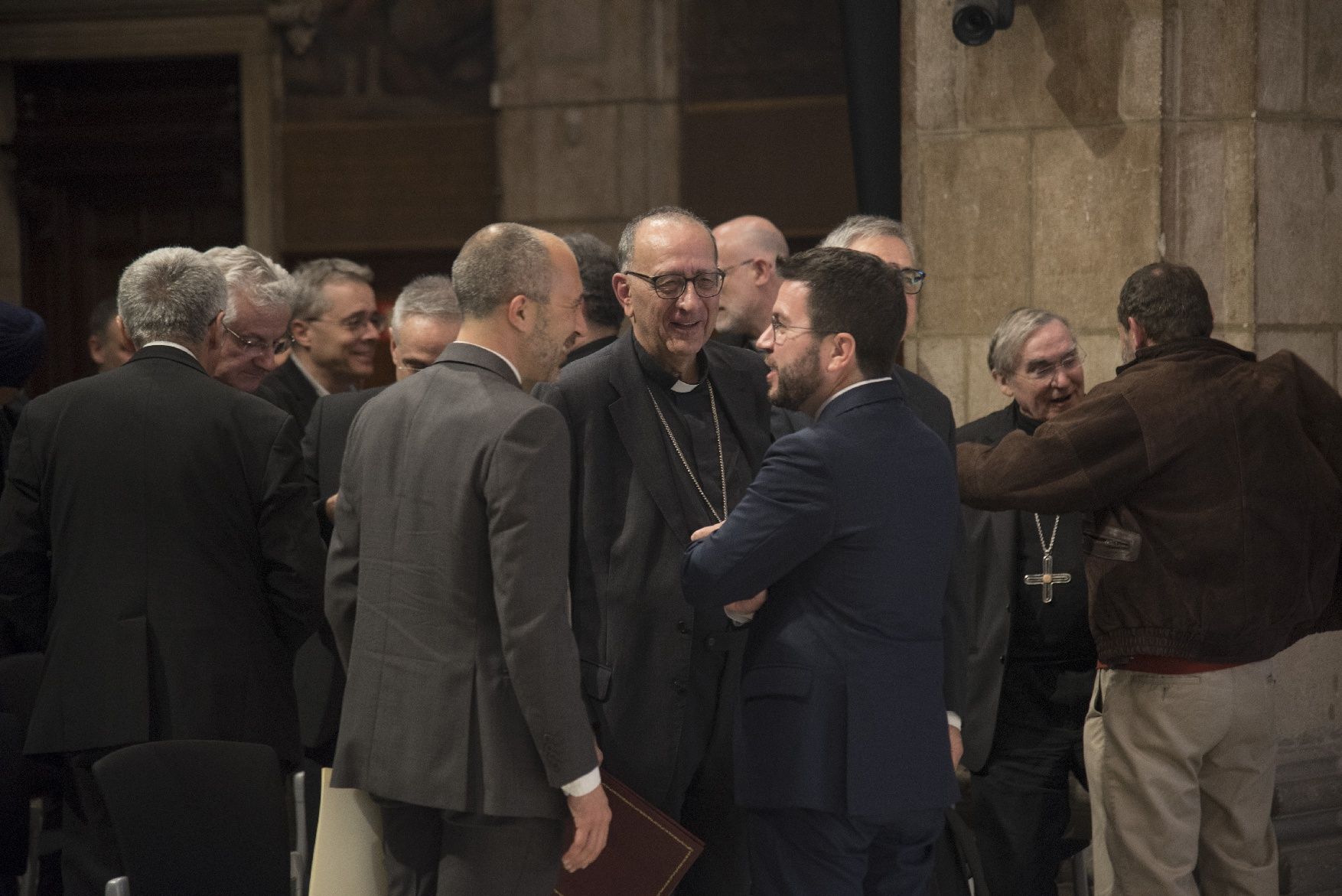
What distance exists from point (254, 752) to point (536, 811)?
2.35 ft

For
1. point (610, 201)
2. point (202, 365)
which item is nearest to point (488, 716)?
point (202, 365)

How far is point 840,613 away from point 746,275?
6.88 feet

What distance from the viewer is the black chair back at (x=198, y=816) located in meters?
3.12

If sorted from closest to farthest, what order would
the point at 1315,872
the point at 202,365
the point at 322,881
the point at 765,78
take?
the point at 322,881, the point at 202,365, the point at 1315,872, the point at 765,78

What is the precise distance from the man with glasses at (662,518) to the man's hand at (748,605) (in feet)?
1.09

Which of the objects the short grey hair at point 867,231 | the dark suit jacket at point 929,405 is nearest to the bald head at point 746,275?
the short grey hair at point 867,231

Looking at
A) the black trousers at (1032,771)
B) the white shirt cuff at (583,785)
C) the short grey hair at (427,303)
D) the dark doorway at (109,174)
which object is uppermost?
the dark doorway at (109,174)

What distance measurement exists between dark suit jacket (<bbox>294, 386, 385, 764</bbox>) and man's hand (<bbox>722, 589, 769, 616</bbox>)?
5.28ft

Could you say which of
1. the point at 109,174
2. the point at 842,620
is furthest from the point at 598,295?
the point at 109,174

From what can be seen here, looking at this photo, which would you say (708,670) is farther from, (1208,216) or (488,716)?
(1208,216)

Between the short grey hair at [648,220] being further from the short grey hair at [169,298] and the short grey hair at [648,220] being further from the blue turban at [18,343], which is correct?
the blue turban at [18,343]

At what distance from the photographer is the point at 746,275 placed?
194 inches

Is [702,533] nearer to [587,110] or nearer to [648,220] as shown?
[648,220]

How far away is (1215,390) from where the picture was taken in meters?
3.90
